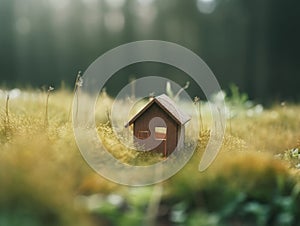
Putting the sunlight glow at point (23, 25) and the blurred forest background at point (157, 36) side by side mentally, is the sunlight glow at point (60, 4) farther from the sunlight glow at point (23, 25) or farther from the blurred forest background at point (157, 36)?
the sunlight glow at point (23, 25)

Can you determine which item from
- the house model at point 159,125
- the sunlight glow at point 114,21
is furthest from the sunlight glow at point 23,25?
the house model at point 159,125

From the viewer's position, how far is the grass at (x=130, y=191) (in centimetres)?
238

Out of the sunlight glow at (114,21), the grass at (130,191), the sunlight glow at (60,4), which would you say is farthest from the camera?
the sunlight glow at (60,4)

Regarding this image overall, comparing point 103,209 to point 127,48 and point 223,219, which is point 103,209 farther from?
point 127,48

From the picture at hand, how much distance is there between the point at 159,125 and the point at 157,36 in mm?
8817

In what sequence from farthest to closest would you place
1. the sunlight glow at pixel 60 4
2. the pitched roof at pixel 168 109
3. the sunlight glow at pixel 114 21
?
the sunlight glow at pixel 60 4
the sunlight glow at pixel 114 21
the pitched roof at pixel 168 109

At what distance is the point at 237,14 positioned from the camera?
11273 mm

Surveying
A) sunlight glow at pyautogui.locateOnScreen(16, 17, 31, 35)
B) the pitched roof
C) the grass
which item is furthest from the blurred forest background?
the grass

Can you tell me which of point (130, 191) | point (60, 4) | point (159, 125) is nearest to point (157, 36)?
point (60, 4)

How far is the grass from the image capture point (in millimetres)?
2385

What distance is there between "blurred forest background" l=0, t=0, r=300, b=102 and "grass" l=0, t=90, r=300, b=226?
23.5ft

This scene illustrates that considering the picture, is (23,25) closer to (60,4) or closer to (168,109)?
(60,4)

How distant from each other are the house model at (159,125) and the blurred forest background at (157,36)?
692 centimetres

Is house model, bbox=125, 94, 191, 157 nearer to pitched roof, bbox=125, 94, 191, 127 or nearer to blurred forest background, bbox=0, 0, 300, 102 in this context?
pitched roof, bbox=125, 94, 191, 127
